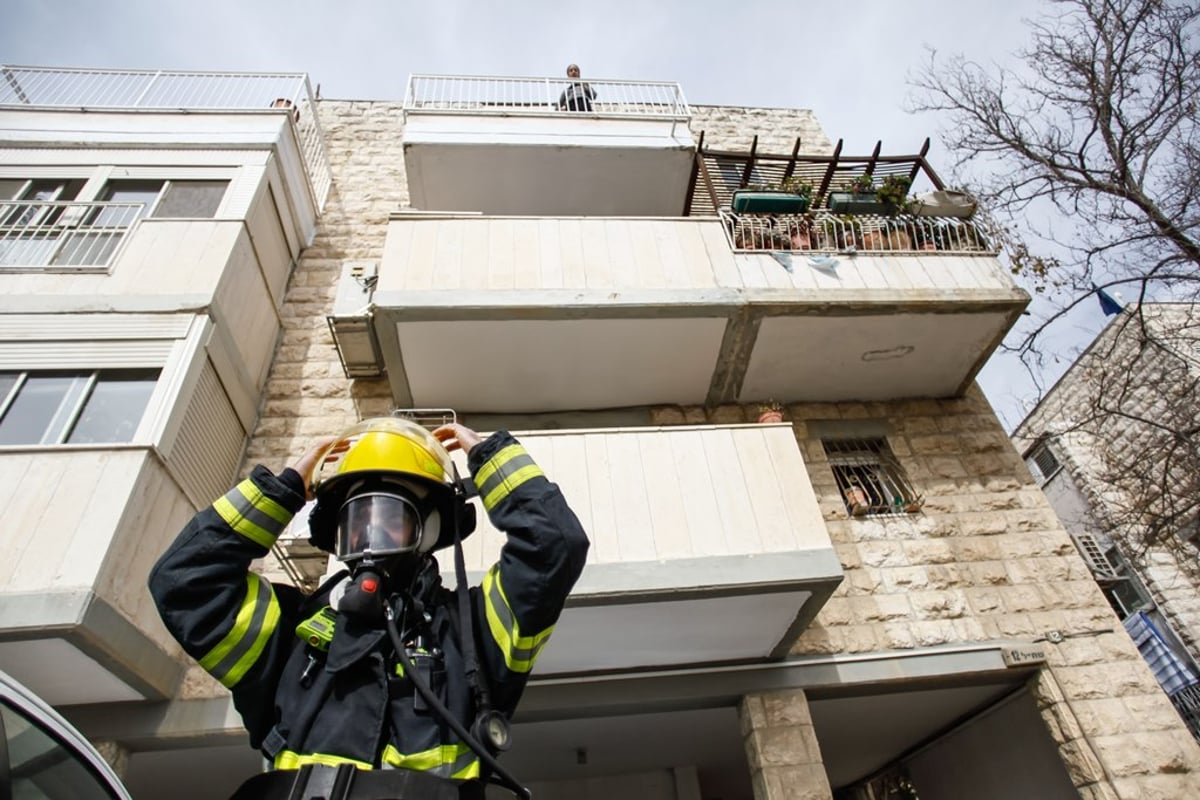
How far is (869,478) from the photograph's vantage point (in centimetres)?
728

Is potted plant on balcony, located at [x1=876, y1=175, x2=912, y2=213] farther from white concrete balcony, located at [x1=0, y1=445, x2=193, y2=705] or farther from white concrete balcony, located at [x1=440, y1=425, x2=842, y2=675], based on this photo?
white concrete balcony, located at [x1=0, y1=445, x2=193, y2=705]

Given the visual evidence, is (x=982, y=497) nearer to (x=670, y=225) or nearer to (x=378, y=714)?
(x=670, y=225)

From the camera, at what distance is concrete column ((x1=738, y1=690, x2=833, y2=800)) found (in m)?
5.02

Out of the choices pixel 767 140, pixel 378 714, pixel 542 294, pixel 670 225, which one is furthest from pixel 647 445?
pixel 767 140

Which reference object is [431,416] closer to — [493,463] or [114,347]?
[114,347]

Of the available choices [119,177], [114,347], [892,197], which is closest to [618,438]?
[114,347]

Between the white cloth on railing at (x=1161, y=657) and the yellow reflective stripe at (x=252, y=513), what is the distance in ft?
57.1

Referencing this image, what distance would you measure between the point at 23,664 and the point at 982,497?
8.94 meters

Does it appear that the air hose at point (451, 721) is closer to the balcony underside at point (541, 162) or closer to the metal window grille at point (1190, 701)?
the balcony underside at point (541, 162)

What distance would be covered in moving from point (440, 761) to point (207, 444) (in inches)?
227

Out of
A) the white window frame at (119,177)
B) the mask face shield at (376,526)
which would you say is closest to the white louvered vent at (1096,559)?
the mask face shield at (376,526)

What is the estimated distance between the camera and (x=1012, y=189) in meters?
7.96

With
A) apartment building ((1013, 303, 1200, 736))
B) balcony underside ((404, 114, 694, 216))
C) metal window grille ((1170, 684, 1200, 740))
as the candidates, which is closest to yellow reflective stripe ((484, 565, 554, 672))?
balcony underside ((404, 114, 694, 216))

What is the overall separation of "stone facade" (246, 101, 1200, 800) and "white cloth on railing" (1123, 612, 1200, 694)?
9965 millimetres
